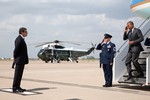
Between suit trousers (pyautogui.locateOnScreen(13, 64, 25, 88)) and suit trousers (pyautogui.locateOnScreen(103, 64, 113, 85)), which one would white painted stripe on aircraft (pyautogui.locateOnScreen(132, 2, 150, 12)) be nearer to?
suit trousers (pyautogui.locateOnScreen(103, 64, 113, 85))

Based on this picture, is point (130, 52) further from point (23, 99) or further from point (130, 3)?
point (23, 99)

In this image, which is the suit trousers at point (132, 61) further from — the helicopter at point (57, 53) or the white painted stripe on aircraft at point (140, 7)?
the helicopter at point (57, 53)

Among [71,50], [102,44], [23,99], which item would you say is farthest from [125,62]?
[71,50]

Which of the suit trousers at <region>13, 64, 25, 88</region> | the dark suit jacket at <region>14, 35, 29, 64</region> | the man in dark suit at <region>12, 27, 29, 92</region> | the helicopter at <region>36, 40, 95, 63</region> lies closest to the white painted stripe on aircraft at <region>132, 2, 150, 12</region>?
the man in dark suit at <region>12, 27, 29, 92</region>

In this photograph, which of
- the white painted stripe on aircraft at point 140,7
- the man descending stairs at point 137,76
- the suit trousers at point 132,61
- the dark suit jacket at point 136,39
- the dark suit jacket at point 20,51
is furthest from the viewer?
the white painted stripe on aircraft at point 140,7

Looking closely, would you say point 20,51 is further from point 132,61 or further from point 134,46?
point 134,46

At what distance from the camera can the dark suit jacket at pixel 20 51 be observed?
9.60 meters

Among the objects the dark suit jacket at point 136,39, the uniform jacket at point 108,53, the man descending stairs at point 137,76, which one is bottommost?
the man descending stairs at point 137,76

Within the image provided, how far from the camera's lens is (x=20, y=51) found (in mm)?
9656

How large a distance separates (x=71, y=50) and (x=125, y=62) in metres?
47.0

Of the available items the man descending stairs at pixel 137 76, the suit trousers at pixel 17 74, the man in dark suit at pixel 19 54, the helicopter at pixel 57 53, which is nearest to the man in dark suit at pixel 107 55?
the man descending stairs at pixel 137 76

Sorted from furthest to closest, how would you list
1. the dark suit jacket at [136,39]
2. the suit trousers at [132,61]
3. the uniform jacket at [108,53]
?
1. the uniform jacket at [108,53]
2. the dark suit jacket at [136,39]
3. the suit trousers at [132,61]

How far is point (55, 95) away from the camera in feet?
29.4

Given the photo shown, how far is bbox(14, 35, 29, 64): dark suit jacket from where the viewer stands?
9.60 meters
